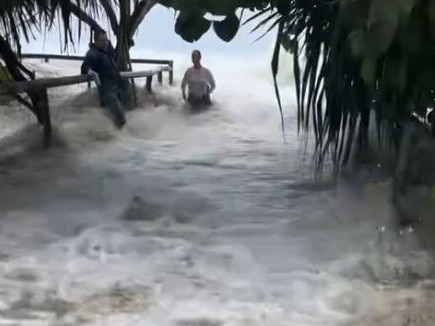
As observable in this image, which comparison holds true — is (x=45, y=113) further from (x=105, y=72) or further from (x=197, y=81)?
(x=197, y=81)

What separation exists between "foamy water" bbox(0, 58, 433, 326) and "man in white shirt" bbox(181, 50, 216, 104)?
3461 mm

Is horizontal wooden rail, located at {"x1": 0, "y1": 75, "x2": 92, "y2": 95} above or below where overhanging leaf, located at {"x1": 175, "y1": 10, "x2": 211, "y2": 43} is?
below

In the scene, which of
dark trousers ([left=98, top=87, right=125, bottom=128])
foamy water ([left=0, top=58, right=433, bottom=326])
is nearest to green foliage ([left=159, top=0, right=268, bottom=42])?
foamy water ([left=0, top=58, right=433, bottom=326])

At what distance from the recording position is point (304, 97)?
635 cm

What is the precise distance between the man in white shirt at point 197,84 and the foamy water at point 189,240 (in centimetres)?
346

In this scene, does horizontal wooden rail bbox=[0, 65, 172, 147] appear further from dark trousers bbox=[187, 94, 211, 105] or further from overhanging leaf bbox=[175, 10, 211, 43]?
overhanging leaf bbox=[175, 10, 211, 43]

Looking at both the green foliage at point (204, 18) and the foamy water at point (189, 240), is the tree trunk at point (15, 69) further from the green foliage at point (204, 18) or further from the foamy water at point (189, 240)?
the green foliage at point (204, 18)

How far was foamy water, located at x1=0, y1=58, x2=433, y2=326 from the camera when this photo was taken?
→ 4535mm

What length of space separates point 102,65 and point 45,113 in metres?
1.83

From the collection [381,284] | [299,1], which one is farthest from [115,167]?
[381,284]

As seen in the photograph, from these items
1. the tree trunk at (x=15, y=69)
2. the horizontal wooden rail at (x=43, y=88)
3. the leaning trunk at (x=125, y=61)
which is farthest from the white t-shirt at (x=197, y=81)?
the tree trunk at (x=15, y=69)

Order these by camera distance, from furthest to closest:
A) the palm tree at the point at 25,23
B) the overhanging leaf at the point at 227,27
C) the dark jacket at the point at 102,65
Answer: the dark jacket at the point at 102,65
the palm tree at the point at 25,23
the overhanging leaf at the point at 227,27

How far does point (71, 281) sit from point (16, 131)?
4812 mm

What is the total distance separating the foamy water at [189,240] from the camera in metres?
4.54
